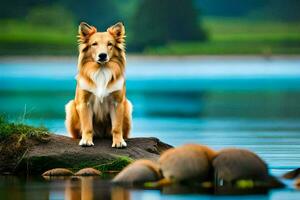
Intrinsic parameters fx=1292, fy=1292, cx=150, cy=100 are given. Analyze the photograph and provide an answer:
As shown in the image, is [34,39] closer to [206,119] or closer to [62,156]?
[206,119]

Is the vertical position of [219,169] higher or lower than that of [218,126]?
lower

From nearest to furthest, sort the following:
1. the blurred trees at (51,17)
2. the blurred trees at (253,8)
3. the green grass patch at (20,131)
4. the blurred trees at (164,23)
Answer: the green grass patch at (20,131), the blurred trees at (164,23), the blurred trees at (51,17), the blurred trees at (253,8)

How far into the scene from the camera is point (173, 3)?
407 feet

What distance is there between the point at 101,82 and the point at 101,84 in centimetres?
3

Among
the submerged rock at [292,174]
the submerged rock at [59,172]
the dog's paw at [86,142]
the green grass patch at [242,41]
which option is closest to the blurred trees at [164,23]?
the green grass patch at [242,41]

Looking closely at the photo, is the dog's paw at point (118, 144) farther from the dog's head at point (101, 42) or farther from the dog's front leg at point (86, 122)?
the dog's head at point (101, 42)

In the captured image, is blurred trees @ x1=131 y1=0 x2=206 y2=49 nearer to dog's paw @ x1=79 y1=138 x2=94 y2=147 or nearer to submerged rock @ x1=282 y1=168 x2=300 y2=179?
dog's paw @ x1=79 y1=138 x2=94 y2=147

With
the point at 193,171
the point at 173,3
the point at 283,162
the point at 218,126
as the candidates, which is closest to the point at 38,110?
the point at 218,126

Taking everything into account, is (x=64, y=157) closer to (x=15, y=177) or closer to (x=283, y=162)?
(x=15, y=177)

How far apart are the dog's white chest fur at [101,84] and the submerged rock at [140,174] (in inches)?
93.7

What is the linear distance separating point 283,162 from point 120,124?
2.51m

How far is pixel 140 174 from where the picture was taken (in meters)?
15.5

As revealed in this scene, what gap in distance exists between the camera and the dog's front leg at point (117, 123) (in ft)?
58.4

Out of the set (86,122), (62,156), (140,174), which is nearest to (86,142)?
(86,122)
